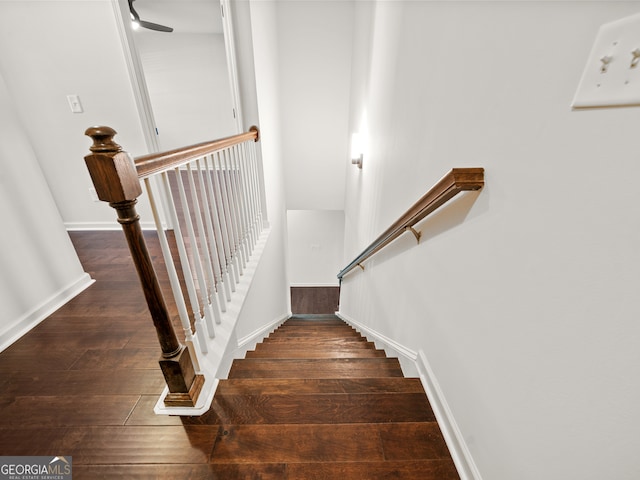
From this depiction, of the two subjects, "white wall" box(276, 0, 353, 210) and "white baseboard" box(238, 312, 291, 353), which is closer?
"white baseboard" box(238, 312, 291, 353)

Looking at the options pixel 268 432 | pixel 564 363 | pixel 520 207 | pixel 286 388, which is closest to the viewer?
pixel 564 363

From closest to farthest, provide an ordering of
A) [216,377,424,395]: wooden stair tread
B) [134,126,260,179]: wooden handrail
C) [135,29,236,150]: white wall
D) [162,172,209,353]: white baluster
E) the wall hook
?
the wall hook → [134,126,260,179]: wooden handrail → [162,172,209,353]: white baluster → [216,377,424,395]: wooden stair tread → [135,29,236,150]: white wall

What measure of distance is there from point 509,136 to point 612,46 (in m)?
0.26

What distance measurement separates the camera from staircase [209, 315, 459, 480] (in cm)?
91

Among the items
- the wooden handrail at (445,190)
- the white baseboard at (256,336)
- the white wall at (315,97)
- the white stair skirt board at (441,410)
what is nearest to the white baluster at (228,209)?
the white baseboard at (256,336)

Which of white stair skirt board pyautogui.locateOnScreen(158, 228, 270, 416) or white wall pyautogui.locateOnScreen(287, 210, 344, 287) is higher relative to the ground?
white stair skirt board pyautogui.locateOnScreen(158, 228, 270, 416)

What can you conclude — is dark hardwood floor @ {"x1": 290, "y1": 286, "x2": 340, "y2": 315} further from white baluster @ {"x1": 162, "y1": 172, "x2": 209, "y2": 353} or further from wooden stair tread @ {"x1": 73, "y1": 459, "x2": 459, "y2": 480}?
wooden stair tread @ {"x1": 73, "y1": 459, "x2": 459, "y2": 480}

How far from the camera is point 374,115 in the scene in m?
2.28

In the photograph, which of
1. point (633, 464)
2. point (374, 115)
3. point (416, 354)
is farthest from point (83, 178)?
point (633, 464)

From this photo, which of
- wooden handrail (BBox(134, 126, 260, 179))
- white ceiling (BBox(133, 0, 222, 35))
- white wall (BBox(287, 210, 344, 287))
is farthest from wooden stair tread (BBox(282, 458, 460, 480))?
white ceiling (BBox(133, 0, 222, 35))

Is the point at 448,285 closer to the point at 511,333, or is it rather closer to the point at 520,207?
the point at 511,333

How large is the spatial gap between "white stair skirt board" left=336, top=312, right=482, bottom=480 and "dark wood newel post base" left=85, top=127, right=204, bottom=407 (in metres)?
0.99

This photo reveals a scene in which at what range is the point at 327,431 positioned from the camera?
101 centimetres

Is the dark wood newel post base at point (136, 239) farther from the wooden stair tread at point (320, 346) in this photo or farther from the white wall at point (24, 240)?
the white wall at point (24, 240)
